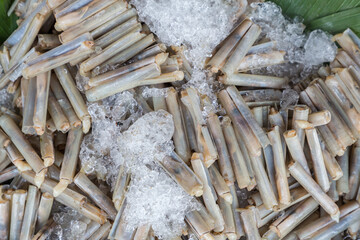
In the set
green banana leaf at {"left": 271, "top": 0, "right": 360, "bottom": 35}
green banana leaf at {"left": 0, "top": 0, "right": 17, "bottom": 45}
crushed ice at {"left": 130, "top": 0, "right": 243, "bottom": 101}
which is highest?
green banana leaf at {"left": 0, "top": 0, "right": 17, "bottom": 45}

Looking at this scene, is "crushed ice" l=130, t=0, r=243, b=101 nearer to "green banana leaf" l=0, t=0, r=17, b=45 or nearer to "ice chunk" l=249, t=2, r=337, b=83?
"ice chunk" l=249, t=2, r=337, b=83

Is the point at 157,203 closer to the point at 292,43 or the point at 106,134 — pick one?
the point at 106,134

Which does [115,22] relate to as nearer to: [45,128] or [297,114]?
[45,128]

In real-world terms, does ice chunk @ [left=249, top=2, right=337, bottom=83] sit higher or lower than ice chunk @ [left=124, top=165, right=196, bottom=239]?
higher

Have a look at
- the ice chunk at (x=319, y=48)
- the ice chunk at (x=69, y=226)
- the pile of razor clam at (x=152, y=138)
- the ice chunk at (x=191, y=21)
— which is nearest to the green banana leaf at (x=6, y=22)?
the pile of razor clam at (x=152, y=138)

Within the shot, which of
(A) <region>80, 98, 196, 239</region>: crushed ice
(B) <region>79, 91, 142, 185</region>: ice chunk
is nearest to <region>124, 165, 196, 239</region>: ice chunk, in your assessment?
(A) <region>80, 98, 196, 239</region>: crushed ice

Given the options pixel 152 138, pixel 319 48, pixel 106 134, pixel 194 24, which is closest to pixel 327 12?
pixel 319 48

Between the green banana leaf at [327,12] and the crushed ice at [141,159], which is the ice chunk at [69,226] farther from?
the green banana leaf at [327,12]
